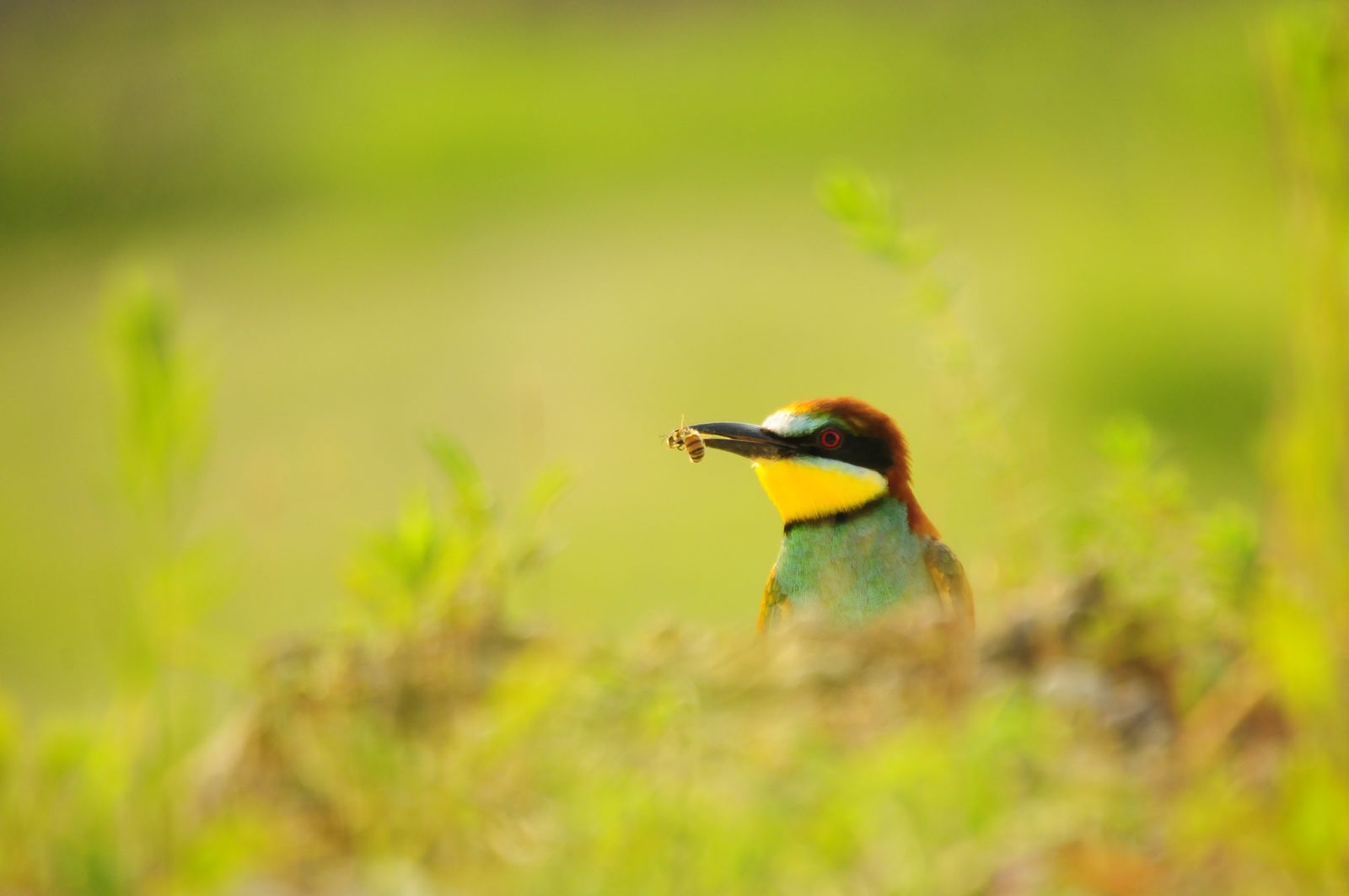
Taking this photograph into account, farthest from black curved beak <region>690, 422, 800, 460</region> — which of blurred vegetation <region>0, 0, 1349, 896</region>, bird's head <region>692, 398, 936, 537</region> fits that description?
blurred vegetation <region>0, 0, 1349, 896</region>

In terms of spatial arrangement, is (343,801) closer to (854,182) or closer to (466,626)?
(466,626)

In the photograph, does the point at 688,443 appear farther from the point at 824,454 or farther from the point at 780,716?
A: the point at 780,716

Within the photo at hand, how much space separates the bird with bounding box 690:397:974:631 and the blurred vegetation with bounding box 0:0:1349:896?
0.09 metres

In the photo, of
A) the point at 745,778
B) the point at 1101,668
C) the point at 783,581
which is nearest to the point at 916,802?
the point at 745,778

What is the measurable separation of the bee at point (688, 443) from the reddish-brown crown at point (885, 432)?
6cm

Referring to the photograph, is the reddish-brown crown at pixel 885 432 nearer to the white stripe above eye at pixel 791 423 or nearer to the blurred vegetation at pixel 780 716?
the white stripe above eye at pixel 791 423

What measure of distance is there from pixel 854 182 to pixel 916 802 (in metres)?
0.24

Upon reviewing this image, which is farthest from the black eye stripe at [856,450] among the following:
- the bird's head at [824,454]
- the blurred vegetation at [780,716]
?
the blurred vegetation at [780,716]

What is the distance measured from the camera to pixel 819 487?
68 centimetres

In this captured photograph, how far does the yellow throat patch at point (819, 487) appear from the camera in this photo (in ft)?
2.20

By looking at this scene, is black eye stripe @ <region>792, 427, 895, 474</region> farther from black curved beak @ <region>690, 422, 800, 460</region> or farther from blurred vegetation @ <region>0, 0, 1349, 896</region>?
blurred vegetation @ <region>0, 0, 1349, 896</region>

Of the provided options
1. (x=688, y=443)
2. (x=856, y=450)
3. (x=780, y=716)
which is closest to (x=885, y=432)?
(x=856, y=450)

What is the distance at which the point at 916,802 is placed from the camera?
0.38 metres

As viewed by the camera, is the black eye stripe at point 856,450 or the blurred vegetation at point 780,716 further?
the black eye stripe at point 856,450
